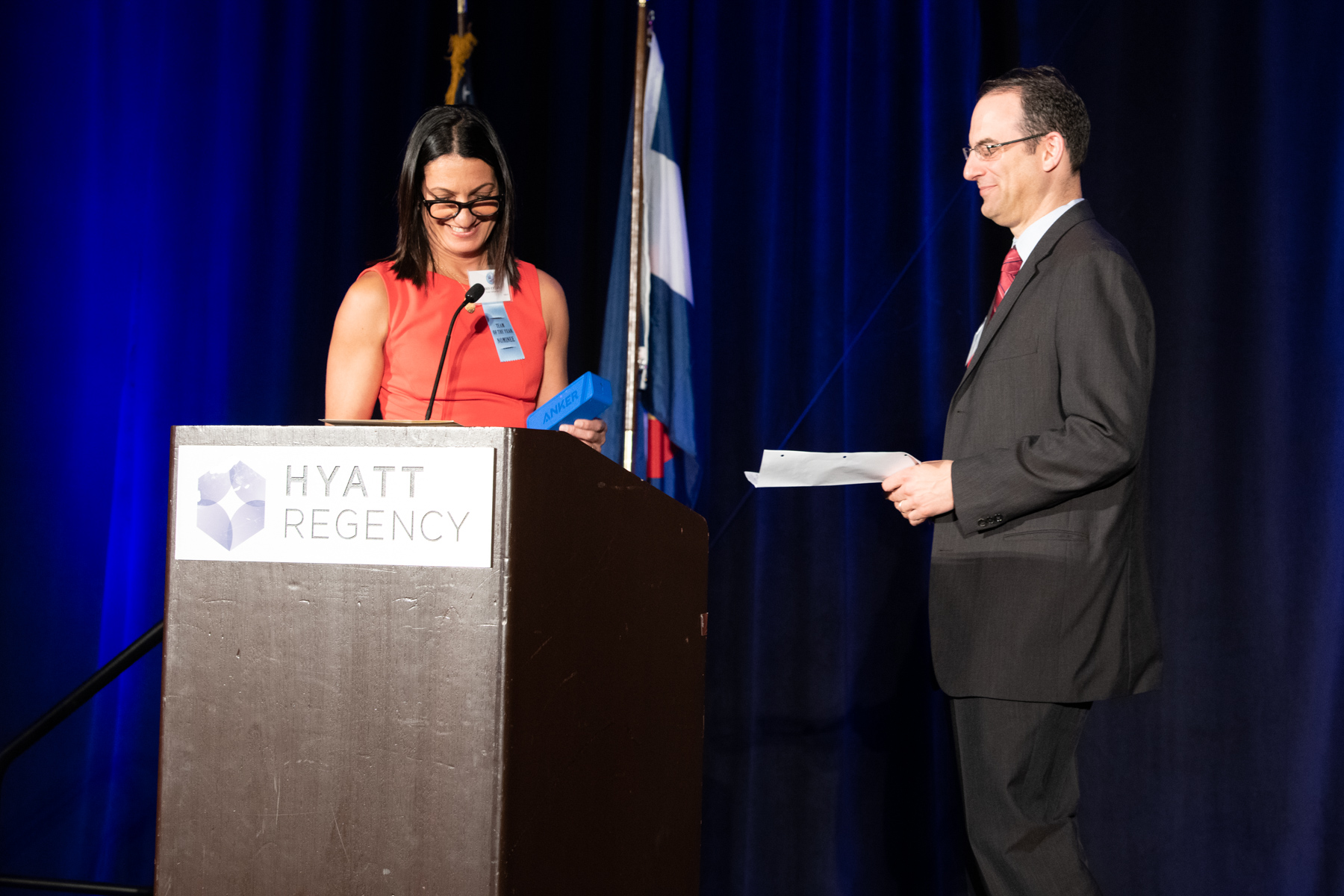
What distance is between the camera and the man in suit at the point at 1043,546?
4.86ft

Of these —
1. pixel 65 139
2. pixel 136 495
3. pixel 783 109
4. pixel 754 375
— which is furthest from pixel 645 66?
pixel 136 495

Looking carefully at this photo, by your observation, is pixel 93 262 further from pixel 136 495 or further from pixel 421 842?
pixel 421 842

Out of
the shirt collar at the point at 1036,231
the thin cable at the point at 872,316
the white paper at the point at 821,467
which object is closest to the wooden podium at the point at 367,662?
the white paper at the point at 821,467

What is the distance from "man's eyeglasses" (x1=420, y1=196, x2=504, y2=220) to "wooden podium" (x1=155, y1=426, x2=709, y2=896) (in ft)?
3.00

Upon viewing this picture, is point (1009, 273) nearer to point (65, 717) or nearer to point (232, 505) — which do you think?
point (232, 505)

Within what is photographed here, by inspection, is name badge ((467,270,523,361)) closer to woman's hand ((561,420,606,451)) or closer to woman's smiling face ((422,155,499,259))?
woman's smiling face ((422,155,499,259))

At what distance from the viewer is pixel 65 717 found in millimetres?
1931

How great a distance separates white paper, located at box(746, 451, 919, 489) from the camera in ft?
4.68

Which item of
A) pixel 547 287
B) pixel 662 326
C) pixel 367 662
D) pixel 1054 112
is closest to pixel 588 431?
pixel 547 287

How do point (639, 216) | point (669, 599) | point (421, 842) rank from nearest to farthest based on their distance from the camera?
point (421, 842), point (669, 599), point (639, 216)

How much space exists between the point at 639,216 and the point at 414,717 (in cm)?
217

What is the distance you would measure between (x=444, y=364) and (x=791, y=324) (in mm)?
1413

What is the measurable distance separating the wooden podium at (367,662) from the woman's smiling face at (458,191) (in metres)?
0.93

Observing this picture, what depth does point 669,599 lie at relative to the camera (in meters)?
1.34
